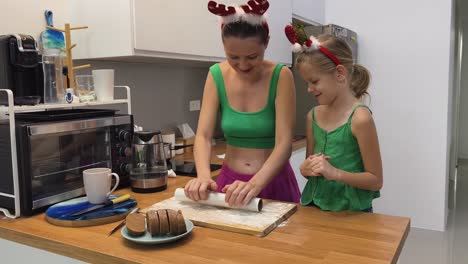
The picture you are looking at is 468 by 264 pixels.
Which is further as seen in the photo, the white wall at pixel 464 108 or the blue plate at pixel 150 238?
the white wall at pixel 464 108

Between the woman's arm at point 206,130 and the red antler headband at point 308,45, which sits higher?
the red antler headband at point 308,45

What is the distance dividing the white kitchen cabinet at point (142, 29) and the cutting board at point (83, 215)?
700mm

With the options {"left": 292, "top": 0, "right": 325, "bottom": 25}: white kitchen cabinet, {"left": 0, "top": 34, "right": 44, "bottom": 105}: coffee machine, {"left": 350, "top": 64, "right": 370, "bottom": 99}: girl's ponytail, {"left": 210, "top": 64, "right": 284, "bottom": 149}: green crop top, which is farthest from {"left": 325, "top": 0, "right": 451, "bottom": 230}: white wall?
{"left": 0, "top": 34, "right": 44, "bottom": 105}: coffee machine

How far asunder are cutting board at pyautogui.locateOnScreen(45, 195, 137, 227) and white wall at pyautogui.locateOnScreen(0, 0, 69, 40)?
771mm

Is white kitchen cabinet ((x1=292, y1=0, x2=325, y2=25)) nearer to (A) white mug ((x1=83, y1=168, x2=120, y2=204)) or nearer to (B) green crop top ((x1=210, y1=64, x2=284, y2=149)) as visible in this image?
(B) green crop top ((x1=210, y1=64, x2=284, y2=149))

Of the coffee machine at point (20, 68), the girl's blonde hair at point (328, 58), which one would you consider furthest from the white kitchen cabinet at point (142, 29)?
the girl's blonde hair at point (328, 58)

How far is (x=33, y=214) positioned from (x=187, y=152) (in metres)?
1.26

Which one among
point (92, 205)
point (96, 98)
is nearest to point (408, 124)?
point (96, 98)

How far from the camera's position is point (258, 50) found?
1224 millimetres

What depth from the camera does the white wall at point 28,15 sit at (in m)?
1.56

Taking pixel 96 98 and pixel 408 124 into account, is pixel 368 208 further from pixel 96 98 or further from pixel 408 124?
pixel 408 124

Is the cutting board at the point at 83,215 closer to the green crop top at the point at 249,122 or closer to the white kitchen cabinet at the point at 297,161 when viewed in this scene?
the green crop top at the point at 249,122

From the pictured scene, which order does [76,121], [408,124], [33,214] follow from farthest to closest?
[408,124] → [76,121] → [33,214]

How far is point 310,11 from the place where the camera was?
3.14 metres
